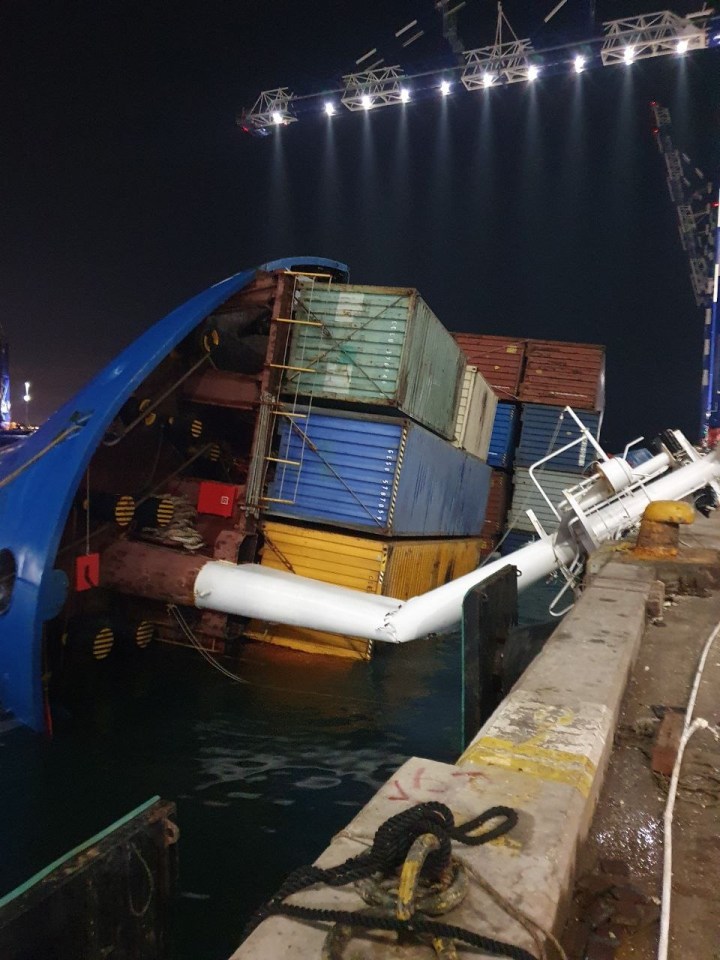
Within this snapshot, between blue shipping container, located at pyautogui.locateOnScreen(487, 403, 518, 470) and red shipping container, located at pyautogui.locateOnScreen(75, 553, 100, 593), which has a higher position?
blue shipping container, located at pyautogui.locateOnScreen(487, 403, 518, 470)

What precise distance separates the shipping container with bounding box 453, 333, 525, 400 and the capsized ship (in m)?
12.0

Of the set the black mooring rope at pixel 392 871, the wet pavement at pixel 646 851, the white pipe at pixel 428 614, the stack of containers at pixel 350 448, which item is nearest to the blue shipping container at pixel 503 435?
the stack of containers at pixel 350 448

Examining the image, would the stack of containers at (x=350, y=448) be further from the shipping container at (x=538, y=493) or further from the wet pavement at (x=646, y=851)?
the shipping container at (x=538, y=493)

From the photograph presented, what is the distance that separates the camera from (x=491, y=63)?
147ft

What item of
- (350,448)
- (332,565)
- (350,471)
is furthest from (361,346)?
(332,565)

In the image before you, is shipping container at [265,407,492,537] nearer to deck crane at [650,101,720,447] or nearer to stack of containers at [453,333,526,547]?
stack of containers at [453,333,526,547]

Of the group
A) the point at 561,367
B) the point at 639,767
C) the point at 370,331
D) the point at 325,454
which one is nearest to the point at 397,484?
the point at 325,454

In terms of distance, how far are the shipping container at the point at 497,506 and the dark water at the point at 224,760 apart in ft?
46.9

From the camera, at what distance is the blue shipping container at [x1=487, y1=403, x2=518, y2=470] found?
82.2 feet

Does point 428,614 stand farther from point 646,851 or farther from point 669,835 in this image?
point 669,835

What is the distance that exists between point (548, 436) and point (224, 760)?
2007 centimetres

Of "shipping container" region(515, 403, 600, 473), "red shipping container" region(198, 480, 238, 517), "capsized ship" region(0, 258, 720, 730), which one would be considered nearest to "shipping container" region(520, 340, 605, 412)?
"shipping container" region(515, 403, 600, 473)

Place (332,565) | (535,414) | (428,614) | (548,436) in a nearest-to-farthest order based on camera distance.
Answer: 1. (428,614)
2. (332,565)
3. (548,436)
4. (535,414)

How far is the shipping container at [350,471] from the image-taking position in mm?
10875
